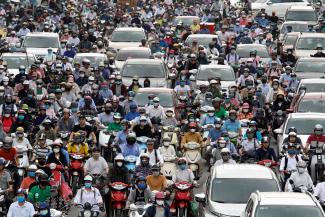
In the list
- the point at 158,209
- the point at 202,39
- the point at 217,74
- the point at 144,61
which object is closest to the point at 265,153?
the point at 158,209

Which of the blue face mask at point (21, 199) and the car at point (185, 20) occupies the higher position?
the blue face mask at point (21, 199)

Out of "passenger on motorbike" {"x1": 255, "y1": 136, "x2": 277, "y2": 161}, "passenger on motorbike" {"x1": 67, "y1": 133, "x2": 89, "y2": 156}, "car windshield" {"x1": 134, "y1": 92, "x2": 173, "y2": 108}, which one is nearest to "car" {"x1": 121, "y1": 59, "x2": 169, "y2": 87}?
"car windshield" {"x1": 134, "y1": 92, "x2": 173, "y2": 108}

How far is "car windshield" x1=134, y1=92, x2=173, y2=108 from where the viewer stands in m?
38.9

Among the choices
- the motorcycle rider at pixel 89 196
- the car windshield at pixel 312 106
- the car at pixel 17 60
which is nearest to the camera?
the motorcycle rider at pixel 89 196

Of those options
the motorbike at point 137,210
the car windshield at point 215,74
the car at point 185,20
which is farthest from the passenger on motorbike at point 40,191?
the car at point 185,20

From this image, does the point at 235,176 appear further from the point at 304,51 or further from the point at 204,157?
the point at 304,51

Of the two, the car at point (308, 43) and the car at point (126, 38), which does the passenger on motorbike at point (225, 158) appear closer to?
the car at point (308, 43)

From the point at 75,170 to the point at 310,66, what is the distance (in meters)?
16.0

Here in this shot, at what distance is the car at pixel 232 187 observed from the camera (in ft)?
85.1

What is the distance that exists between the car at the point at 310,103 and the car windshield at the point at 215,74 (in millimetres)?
7083

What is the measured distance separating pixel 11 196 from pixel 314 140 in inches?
278

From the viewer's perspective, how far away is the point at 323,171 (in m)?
31.4

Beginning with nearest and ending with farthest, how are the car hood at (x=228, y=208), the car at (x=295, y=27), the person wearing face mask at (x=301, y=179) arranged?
the car hood at (x=228, y=208) → the person wearing face mask at (x=301, y=179) → the car at (x=295, y=27)

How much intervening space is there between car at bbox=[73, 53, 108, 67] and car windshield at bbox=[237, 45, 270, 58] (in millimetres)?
5120
